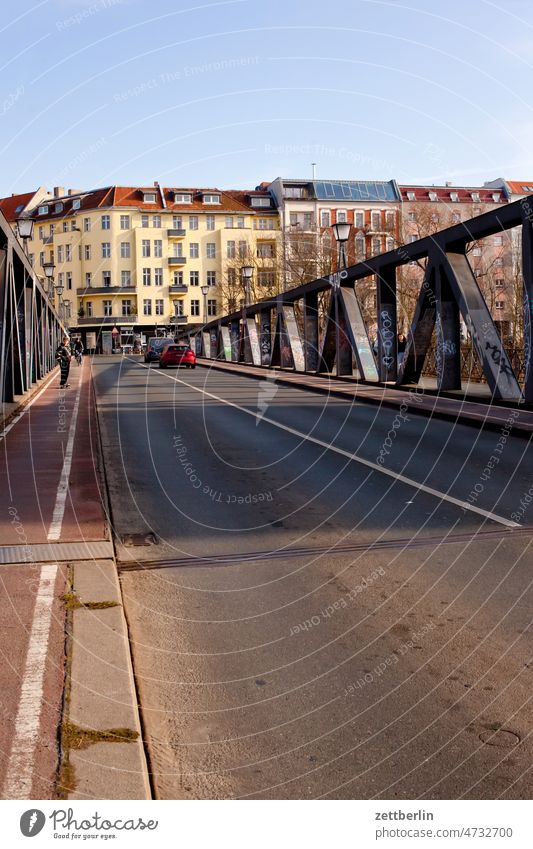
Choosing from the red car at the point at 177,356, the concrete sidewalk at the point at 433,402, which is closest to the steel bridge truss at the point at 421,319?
the concrete sidewalk at the point at 433,402

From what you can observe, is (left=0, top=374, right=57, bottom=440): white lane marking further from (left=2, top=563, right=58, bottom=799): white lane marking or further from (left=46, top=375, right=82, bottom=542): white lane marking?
(left=2, top=563, right=58, bottom=799): white lane marking

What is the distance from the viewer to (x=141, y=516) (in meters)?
9.69

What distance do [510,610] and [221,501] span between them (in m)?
4.81

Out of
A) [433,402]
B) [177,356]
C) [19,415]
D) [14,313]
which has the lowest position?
[19,415]

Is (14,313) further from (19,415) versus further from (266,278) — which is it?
(266,278)

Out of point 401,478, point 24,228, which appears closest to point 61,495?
point 401,478

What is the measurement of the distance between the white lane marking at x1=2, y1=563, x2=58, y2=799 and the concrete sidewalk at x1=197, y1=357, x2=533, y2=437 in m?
11.3

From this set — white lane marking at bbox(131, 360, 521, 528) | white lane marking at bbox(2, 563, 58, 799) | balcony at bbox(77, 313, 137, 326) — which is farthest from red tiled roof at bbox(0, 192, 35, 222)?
white lane marking at bbox(2, 563, 58, 799)

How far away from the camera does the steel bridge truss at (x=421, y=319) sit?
19938 millimetres

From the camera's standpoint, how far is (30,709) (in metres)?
4.41

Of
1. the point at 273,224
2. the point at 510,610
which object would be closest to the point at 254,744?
the point at 510,610

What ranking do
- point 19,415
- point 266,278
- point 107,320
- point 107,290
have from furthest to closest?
point 107,320
point 266,278
point 107,290
point 19,415

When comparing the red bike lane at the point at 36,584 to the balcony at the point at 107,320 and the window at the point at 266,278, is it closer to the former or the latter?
the window at the point at 266,278

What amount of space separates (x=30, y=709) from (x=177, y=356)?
159 feet
